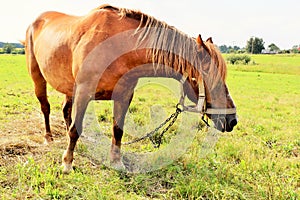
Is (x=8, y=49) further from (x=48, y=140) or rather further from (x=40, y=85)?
(x=48, y=140)

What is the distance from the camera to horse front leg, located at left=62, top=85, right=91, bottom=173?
3.08m

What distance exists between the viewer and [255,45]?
3167 inches

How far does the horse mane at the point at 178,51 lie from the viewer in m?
2.80

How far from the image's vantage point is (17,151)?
3.61 m

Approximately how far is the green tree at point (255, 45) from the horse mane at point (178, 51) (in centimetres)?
8338

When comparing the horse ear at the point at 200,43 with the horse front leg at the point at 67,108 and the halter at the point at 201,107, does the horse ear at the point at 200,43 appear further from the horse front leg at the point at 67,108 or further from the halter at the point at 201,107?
the horse front leg at the point at 67,108

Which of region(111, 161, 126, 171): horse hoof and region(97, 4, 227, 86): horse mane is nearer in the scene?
region(97, 4, 227, 86): horse mane

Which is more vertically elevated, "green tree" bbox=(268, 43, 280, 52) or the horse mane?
"green tree" bbox=(268, 43, 280, 52)

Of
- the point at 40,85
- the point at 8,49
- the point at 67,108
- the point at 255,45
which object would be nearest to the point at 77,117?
the point at 67,108

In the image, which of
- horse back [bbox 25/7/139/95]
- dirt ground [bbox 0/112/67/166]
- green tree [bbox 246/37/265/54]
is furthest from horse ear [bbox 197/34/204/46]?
green tree [bbox 246/37/265/54]

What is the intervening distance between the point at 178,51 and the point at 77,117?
1382mm

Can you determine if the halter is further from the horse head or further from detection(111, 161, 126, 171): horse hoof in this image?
detection(111, 161, 126, 171): horse hoof

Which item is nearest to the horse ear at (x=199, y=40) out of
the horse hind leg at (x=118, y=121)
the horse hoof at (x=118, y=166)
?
the horse hind leg at (x=118, y=121)

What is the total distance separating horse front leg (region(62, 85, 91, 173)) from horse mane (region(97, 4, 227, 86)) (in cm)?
82
